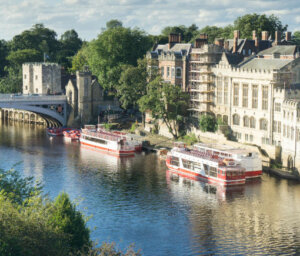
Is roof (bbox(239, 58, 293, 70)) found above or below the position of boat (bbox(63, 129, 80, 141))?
above

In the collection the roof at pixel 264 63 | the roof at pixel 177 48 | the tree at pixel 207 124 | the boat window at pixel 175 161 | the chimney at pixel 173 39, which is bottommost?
the boat window at pixel 175 161

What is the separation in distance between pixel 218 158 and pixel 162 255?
2886 centimetres

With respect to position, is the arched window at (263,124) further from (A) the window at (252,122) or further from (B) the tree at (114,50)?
(B) the tree at (114,50)

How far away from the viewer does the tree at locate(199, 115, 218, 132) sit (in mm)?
93562

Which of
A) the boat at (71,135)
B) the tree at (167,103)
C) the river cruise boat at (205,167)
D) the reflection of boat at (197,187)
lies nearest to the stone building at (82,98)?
the boat at (71,135)

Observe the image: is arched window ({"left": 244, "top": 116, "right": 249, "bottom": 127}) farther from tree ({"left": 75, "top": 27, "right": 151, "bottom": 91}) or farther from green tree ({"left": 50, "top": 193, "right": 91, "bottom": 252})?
green tree ({"left": 50, "top": 193, "right": 91, "bottom": 252})

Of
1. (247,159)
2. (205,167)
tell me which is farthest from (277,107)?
(205,167)

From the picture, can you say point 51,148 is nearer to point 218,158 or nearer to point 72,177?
point 72,177

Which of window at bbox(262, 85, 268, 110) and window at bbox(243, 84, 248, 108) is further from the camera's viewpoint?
window at bbox(243, 84, 248, 108)

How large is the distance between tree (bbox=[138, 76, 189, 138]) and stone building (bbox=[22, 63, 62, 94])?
36195mm

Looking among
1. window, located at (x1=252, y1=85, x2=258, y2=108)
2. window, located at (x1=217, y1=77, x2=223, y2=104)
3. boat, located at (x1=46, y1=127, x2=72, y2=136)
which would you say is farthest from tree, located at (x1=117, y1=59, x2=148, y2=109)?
window, located at (x1=252, y1=85, x2=258, y2=108)

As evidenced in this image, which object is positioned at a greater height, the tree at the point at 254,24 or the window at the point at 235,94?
the tree at the point at 254,24

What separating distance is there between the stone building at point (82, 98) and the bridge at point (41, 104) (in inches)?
63.5

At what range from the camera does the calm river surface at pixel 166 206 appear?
52.2 metres
